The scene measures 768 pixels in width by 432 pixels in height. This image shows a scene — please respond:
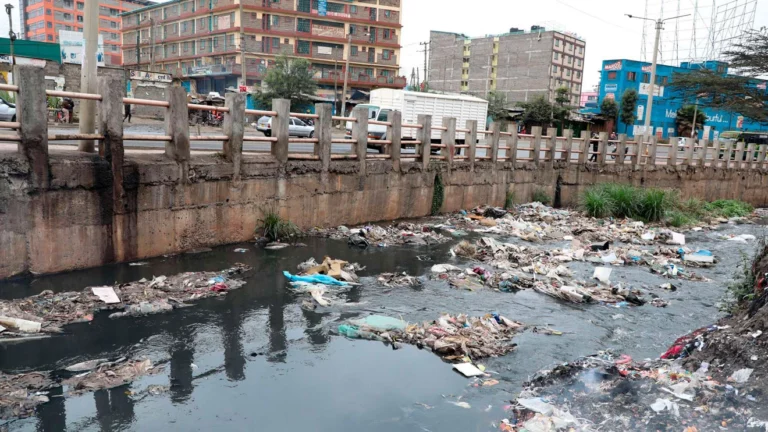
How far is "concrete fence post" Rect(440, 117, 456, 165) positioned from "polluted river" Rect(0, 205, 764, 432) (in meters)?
4.41

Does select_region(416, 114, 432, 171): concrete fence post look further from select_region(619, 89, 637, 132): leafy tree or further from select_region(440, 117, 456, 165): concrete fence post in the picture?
select_region(619, 89, 637, 132): leafy tree

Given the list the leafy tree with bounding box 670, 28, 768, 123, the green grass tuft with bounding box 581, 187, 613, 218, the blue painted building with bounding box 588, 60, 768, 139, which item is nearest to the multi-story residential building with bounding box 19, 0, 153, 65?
the blue painted building with bounding box 588, 60, 768, 139

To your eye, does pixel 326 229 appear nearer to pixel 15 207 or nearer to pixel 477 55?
pixel 15 207

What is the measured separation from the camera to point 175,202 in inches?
354

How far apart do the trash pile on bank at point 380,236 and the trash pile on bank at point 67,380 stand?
598cm

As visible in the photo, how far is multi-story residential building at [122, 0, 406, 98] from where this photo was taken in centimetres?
5466

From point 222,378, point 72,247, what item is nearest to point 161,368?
point 222,378

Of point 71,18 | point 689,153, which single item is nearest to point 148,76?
point 689,153

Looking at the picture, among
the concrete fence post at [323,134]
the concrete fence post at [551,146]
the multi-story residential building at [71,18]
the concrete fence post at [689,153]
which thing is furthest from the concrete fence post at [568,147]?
the multi-story residential building at [71,18]

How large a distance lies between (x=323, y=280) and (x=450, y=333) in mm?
2614

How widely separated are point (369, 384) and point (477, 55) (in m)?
76.7

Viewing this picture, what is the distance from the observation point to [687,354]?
17.2ft

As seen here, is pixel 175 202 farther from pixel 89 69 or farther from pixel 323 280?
pixel 323 280

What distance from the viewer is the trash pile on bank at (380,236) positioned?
11.1 m
